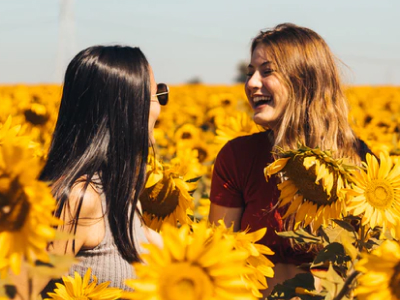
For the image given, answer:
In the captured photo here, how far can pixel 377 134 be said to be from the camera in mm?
5082

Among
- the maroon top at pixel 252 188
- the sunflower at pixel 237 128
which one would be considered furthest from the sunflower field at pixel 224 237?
the sunflower at pixel 237 128

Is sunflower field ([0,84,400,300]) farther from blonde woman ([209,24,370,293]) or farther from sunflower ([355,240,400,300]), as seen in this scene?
blonde woman ([209,24,370,293])

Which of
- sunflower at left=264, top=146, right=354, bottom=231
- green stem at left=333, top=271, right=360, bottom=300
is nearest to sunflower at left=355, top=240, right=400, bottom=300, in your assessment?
green stem at left=333, top=271, right=360, bottom=300

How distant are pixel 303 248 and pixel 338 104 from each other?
650 mm

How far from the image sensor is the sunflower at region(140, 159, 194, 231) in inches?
91.7

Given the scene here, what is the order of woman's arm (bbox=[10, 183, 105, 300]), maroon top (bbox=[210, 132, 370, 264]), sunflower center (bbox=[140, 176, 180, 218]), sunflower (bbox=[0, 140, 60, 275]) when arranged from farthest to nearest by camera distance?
1. maroon top (bbox=[210, 132, 370, 264])
2. sunflower center (bbox=[140, 176, 180, 218])
3. woman's arm (bbox=[10, 183, 105, 300])
4. sunflower (bbox=[0, 140, 60, 275])

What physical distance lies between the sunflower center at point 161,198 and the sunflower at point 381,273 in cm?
120

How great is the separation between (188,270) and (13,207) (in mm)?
315

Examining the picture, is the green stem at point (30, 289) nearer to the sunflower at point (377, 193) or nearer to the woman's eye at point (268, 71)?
the sunflower at point (377, 193)

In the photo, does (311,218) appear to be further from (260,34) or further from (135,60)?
(260,34)

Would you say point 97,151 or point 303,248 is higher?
point 97,151

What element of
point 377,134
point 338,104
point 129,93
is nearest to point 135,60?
point 129,93

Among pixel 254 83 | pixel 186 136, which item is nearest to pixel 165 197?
pixel 254 83

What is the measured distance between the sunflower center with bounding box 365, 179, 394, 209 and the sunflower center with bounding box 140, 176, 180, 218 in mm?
751
